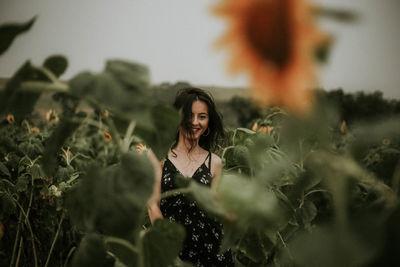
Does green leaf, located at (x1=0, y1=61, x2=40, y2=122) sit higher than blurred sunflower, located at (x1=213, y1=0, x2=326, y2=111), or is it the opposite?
blurred sunflower, located at (x1=213, y1=0, x2=326, y2=111)

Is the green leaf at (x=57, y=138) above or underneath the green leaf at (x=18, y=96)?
underneath

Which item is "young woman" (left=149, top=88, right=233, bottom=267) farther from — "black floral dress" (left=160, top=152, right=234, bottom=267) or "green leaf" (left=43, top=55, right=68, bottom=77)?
"green leaf" (left=43, top=55, right=68, bottom=77)

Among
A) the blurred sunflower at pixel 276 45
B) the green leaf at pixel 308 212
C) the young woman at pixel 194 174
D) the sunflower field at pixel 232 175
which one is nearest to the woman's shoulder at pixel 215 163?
the young woman at pixel 194 174

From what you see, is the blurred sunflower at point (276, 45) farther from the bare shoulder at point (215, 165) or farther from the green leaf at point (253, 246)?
the bare shoulder at point (215, 165)

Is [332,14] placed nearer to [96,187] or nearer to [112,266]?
[96,187]

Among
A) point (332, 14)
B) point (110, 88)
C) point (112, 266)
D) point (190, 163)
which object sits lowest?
point (112, 266)

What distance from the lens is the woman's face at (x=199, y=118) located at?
4.57ft

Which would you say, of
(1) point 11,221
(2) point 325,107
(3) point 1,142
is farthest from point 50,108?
(2) point 325,107

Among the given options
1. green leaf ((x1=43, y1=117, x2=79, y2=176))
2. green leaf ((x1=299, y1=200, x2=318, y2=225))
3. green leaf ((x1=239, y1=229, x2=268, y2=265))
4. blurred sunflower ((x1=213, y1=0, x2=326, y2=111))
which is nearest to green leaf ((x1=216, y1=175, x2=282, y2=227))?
blurred sunflower ((x1=213, y1=0, x2=326, y2=111))

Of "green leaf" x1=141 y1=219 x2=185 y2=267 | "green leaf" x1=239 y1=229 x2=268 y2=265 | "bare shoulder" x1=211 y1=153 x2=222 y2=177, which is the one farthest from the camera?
"bare shoulder" x1=211 y1=153 x2=222 y2=177

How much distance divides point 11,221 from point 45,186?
42 centimetres

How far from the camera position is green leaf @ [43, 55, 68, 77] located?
50 cm

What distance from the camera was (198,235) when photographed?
4.45 ft

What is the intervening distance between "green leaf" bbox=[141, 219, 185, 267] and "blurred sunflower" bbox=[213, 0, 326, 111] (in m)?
0.29
